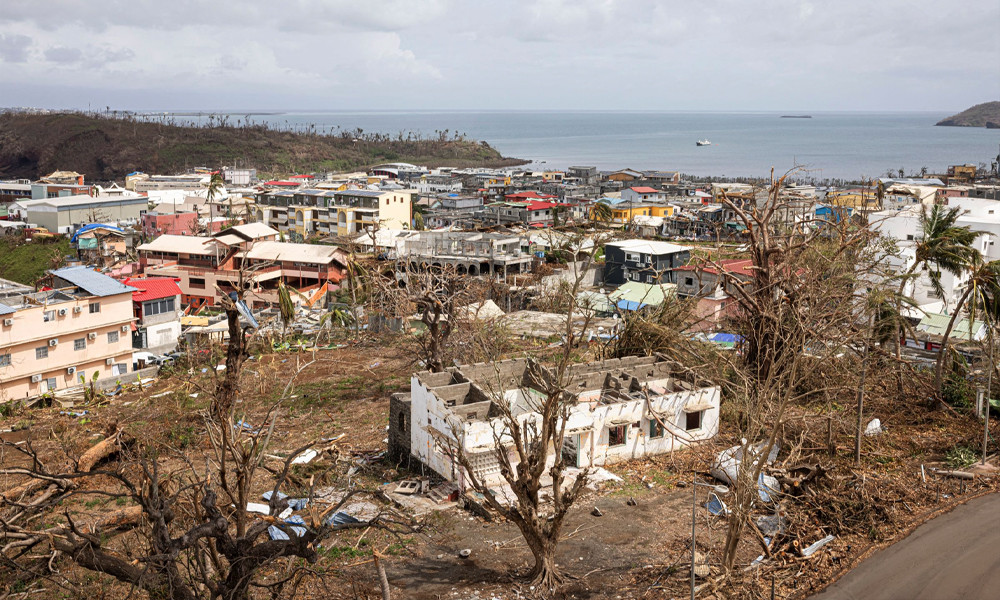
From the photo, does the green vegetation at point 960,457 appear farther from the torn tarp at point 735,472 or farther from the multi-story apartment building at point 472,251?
the multi-story apartment building at point 472,251

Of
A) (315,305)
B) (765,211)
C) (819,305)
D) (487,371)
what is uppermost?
(765,211)

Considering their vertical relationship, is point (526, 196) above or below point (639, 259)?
above

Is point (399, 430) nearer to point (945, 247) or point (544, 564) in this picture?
point (544, 564)

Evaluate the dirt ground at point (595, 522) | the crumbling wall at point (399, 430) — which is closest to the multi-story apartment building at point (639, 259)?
the dirt ground at point (595, 522)

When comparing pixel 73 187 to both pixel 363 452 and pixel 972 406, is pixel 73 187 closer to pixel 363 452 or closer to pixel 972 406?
pixel 363 452

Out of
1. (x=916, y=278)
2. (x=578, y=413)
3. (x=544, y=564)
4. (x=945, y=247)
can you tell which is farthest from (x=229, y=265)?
(x=544, y=564)

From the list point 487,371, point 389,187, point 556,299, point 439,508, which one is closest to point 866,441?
point 487,371
